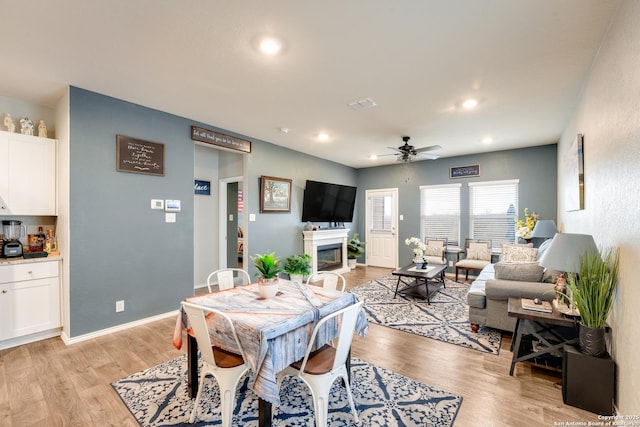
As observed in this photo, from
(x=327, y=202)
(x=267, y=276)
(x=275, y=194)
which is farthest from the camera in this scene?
(x=327, y=202)

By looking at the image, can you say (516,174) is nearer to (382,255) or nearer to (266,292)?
(382,255)

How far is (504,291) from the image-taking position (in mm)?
3143

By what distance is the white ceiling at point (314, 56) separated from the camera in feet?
6.29

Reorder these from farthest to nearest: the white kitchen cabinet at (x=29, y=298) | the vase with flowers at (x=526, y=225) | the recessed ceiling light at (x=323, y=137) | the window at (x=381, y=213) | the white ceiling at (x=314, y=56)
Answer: the window at (x=381, y=213), the vase with flowers at (x=526, y=225), the recessed ceiling light at (x=323, y=137), the white kitchen cabinet at (x=29, y=298), the white ceiling at (x=314, y=56)

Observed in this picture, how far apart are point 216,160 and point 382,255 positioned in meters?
4.68

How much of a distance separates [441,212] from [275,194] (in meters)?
3.93

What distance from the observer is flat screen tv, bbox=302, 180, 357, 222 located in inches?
238

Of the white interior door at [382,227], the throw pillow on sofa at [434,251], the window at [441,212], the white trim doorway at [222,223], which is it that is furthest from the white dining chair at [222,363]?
the white interior door at [382,227]

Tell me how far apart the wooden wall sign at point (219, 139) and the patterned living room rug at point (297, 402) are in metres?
3.01

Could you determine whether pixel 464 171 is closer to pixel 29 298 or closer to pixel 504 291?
pixel 504 291

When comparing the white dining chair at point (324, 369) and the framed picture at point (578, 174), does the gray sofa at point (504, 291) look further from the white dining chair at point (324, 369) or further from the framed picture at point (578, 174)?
the white dining chair at point (324, 369)

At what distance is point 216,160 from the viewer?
5.73 m

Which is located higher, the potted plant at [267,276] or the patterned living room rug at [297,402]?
the potted plant at [267,276]

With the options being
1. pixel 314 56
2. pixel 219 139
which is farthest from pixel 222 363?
pixel 219 139
